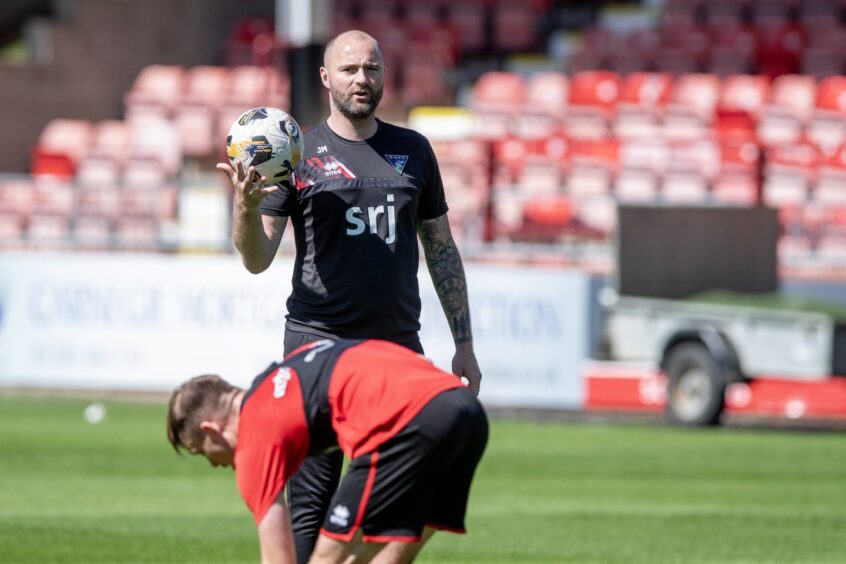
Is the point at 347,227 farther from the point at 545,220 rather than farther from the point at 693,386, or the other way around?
the point at 545,220

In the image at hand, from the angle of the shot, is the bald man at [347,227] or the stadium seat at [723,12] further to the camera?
the stadium seat at [723,12]

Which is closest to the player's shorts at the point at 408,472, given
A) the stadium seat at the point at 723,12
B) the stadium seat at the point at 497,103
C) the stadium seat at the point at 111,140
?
the stadium seat at the point at 497,103

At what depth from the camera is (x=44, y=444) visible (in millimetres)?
14203

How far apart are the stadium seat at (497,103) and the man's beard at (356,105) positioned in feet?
60.2

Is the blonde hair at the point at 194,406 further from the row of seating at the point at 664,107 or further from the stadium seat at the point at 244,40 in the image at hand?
the stadium seat at the point at 244,40

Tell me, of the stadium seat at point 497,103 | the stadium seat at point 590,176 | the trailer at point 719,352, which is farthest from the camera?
the stadium seat at point 497,103

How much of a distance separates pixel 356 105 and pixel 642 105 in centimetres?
1900

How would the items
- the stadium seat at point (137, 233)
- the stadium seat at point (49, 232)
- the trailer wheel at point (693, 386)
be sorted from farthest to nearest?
the stadium seat at point (49, 232) → the stadium seat at point (137, 233) → the trailer wheel at point (693, 386)

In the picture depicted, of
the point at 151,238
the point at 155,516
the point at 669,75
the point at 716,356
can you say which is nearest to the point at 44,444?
the point at 155,516

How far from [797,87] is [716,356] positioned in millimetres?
9581

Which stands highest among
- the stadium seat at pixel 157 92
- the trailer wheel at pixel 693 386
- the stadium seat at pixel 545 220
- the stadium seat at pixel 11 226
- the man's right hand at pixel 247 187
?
the stadium seat at pixel 157 92

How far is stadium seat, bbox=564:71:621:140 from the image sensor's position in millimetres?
24625

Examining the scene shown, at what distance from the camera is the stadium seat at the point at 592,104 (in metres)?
24.6

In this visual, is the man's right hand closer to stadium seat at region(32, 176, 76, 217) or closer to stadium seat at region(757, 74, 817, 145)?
stadium seat at region(32, 176, 76, 217)
